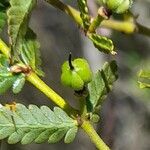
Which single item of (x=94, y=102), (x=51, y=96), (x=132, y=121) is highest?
(x=51, y=96)

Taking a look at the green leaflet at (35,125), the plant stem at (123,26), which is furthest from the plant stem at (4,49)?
the plant stem at (123,26)

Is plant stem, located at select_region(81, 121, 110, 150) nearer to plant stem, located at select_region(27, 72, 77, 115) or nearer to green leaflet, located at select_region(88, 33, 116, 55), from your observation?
plant stem, located at select_region(27, 72, 77, 115)

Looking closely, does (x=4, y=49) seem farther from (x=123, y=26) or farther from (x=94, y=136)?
(x=123, y=26)

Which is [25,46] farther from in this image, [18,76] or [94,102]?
[94,102]

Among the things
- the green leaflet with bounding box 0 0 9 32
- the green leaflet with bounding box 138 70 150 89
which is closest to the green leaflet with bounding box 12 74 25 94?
the green leaflet with bounding box 0 0 9 32

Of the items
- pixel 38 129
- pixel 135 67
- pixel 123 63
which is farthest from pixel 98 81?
pixel 123 63

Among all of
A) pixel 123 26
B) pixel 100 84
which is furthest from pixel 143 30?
pixel 100 84
